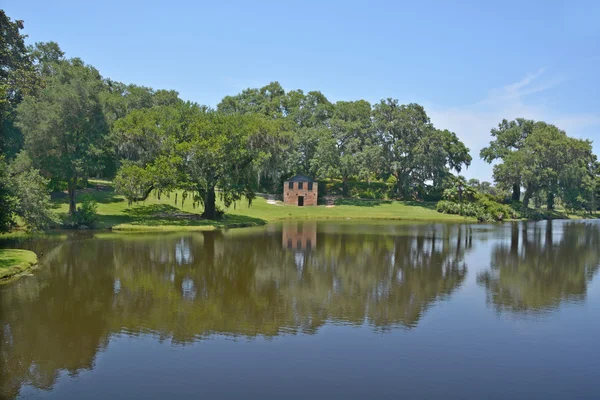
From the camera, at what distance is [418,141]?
271ft

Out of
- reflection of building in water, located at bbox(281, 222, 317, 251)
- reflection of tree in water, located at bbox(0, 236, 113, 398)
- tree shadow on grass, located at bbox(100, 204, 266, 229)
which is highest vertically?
tree shadow on grass, located at bbox(100, 204, 266, 229)

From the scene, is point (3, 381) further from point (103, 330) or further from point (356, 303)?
point (356, 303)

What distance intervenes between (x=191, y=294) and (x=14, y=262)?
1064 cm

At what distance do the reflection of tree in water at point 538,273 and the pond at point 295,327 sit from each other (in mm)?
156

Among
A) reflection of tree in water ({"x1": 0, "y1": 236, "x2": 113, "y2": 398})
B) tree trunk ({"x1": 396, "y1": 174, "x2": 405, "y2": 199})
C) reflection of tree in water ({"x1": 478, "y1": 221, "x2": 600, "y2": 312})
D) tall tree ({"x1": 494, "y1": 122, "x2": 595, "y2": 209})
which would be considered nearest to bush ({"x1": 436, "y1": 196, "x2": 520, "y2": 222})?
Answer: tall tree ({"x1": 494, "y1": 122, "x2": 595, "y2": 209})

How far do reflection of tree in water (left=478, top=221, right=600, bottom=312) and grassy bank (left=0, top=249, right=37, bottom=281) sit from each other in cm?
2109

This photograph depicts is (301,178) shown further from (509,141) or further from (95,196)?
(509,141)

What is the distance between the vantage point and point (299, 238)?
4047cm

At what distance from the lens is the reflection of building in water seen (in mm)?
34969

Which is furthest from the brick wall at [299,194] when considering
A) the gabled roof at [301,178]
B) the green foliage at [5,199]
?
the green foliage at [5,199]

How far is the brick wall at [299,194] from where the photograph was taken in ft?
251

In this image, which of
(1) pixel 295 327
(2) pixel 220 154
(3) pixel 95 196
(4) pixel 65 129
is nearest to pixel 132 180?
(4) pixel 65 129

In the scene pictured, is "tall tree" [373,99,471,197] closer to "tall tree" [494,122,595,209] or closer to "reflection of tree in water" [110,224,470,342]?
"tall tree" [494,122,595,209]

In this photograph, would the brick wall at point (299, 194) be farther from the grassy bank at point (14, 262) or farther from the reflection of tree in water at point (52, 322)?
the reflection of tree in water at point (52, 322)
